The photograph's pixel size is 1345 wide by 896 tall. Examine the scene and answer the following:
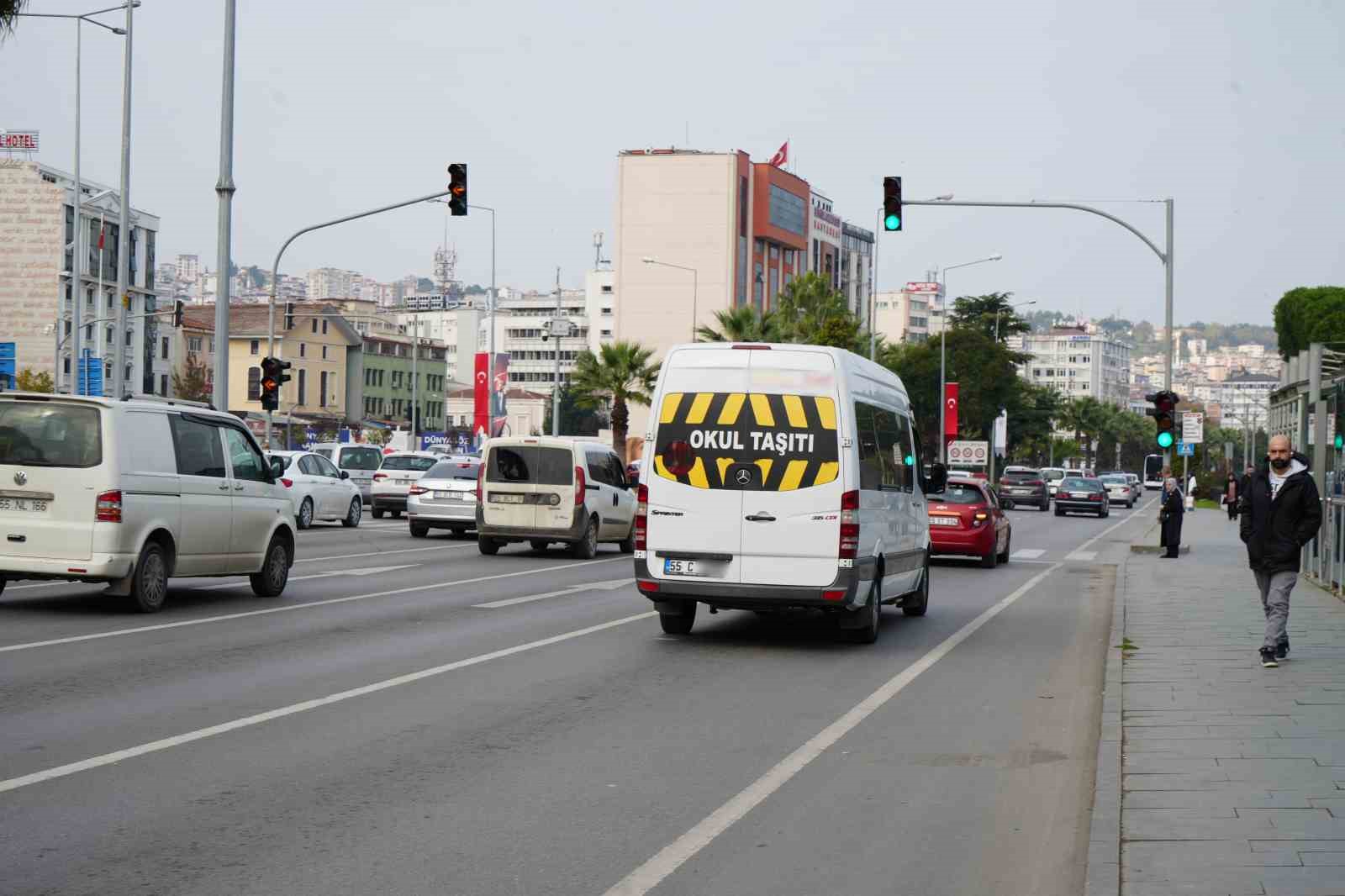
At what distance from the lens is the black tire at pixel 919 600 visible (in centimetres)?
1766

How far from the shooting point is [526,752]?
888 cm

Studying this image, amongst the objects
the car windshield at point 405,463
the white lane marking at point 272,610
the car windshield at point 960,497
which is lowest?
the white lane marking at point 272,610

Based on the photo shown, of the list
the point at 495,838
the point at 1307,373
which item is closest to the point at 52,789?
the point at 495,838

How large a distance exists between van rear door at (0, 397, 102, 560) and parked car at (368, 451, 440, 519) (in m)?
23.7

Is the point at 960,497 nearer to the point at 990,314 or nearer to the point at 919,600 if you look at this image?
the point at 919,600

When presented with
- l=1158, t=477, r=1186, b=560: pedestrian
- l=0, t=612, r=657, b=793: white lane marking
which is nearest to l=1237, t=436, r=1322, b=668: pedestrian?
Result: l=0, t=612, r=657, b=793: white lane marking

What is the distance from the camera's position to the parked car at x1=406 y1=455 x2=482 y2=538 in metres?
30.5

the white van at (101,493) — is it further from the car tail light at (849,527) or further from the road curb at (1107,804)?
the road curb at (1107,804)

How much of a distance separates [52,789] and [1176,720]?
671 cm

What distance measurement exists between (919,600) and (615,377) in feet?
164

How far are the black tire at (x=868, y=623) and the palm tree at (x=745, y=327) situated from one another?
47.1m

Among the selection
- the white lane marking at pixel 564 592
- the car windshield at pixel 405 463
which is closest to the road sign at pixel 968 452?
the car windshield at pixel 405 463

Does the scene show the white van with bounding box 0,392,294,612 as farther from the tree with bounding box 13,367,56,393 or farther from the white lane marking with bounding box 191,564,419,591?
the tree with bounding box 13,367,56,393

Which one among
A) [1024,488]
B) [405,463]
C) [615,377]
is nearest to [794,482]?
[405,463]
